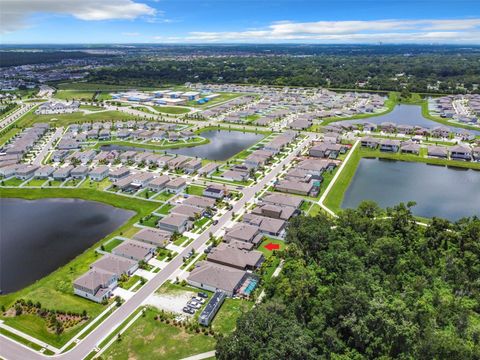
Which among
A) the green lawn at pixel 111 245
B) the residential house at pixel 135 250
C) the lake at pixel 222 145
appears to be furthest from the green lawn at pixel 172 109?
the residential house at pixel 135 250

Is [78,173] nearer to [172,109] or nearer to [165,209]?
[165,209]

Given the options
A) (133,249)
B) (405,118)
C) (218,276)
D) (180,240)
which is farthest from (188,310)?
(405,118)

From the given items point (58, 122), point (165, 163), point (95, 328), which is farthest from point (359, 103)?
point (95, 328)

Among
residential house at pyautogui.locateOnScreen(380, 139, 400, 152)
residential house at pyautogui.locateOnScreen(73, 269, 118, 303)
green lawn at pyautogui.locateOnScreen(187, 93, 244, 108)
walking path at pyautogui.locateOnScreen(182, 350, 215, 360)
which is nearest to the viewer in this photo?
walking path at pyautogui.locateOnScreen(182, 350, 215, 360)

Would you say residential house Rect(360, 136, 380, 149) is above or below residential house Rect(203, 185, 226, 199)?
above

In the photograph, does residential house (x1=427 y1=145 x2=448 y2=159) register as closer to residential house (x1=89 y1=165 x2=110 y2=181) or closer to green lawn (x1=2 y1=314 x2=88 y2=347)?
residential house (x1=89 y1=165 x2=110 y2=181)

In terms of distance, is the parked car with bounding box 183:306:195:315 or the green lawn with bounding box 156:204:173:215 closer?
the parked car with bounding box 183:306:195:315

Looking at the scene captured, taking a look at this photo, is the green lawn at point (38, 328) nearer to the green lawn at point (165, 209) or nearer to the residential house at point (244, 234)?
the residential house at point (244, 234)

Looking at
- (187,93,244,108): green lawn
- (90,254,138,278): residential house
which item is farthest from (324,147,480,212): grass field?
(187,93,244,108): green lawn
